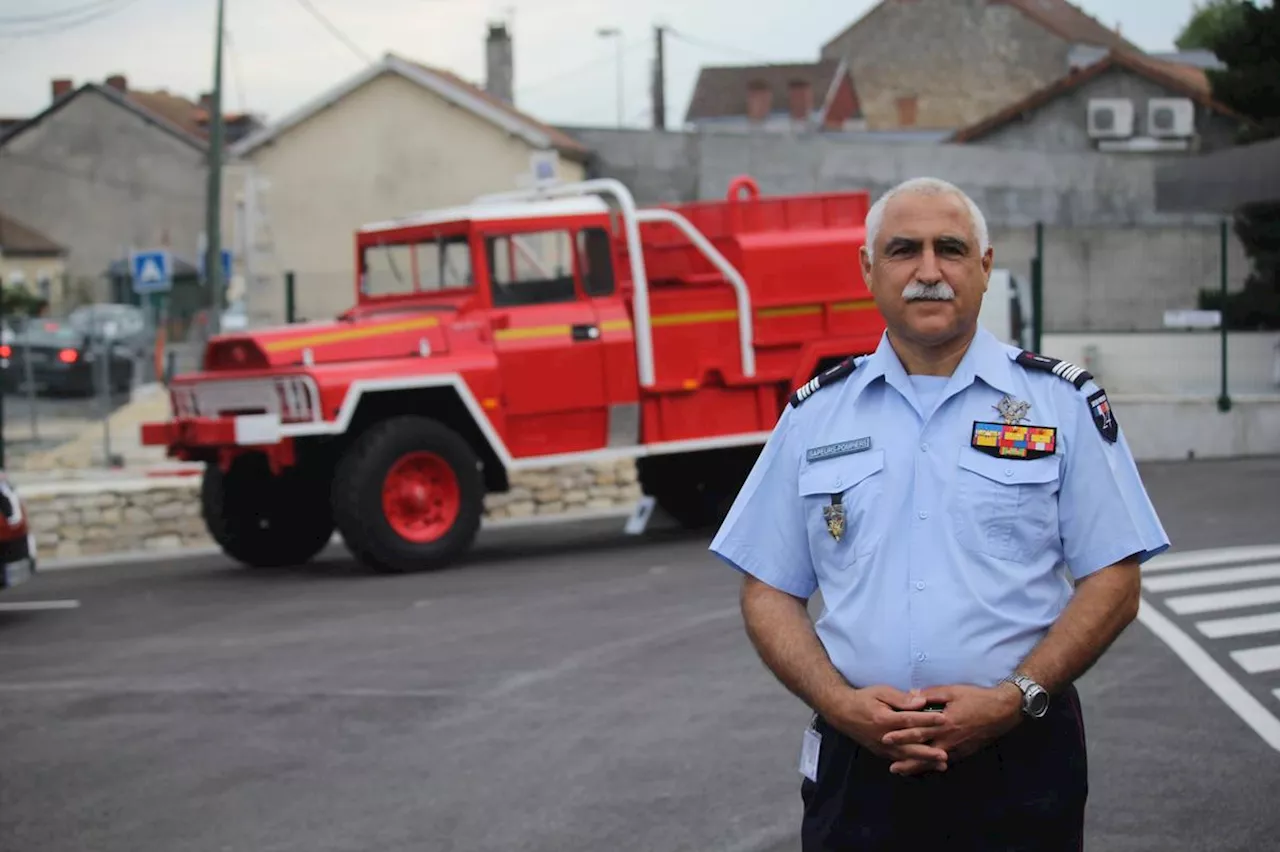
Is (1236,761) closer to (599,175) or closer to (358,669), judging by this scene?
(358,669)

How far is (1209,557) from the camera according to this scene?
42.4ft

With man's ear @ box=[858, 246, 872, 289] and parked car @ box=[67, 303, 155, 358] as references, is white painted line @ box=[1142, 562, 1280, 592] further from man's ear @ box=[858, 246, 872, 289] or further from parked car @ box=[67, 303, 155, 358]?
parked car @ box=[67, 303, 155, 358]

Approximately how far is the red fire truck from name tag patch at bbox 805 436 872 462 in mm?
10113

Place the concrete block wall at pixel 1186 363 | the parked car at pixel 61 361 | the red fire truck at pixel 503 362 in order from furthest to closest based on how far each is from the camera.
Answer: the parked car at pixel 61 361, the concrete block wall at pixel 1186 363, the red fire truck at pixel 503 362

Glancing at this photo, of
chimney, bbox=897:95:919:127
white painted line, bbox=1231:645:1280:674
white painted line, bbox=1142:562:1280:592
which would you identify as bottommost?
white painted line, bbox=1231:645:1280:674

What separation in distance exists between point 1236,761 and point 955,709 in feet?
13.8

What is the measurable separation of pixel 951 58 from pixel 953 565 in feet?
244

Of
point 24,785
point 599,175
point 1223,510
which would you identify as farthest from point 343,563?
point 599,175

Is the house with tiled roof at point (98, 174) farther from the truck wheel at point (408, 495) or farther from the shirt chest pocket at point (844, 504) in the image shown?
the shirt chest pocket at point (844, 504)

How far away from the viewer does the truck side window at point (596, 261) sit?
1496cm

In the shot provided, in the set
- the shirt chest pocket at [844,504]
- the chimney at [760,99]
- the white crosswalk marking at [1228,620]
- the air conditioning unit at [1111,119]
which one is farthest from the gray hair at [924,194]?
the chimney at [760,99]

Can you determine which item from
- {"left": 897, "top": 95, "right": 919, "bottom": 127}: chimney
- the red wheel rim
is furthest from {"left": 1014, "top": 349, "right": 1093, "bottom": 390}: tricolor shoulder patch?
{"left": 897, "top": 95, "right": 919, "bottom": 127}: chimney

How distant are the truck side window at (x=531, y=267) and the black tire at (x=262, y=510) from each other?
1944 mm

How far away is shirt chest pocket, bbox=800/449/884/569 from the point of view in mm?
3590
